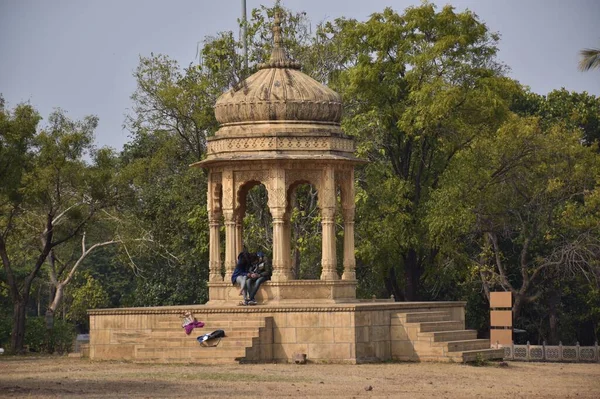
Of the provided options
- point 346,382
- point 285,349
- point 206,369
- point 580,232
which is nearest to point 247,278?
point 285,349

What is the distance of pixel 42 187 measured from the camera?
38344mm

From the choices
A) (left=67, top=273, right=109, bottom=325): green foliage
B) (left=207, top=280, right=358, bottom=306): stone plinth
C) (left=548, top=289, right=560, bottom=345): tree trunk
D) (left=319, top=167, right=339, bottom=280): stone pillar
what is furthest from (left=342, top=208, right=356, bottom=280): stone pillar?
(left=67, top=273, right=109, bottom=325): green foliage

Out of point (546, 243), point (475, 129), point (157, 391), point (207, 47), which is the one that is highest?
point (207, 47)

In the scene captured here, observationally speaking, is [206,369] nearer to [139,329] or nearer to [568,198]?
[139,329]

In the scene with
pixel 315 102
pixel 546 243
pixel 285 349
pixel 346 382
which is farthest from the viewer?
pixel 546 243

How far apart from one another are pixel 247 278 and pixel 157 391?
28.1ft

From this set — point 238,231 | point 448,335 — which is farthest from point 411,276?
point 448,335

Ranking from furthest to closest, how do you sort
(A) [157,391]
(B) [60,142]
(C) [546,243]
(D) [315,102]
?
(C) [546,243] → (B) [60,142] → (D) [315,102] → (A) [157,391]

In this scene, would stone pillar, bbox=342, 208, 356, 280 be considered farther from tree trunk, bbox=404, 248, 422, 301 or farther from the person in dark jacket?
tree trunk, bbox=404, 248, 422, 301

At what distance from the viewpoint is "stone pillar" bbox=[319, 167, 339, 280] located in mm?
31172

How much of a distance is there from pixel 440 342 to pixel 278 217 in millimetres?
4318

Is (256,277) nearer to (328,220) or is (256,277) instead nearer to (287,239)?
(328,220)

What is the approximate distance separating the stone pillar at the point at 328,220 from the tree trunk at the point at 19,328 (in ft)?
33.3

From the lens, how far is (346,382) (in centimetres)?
2444
